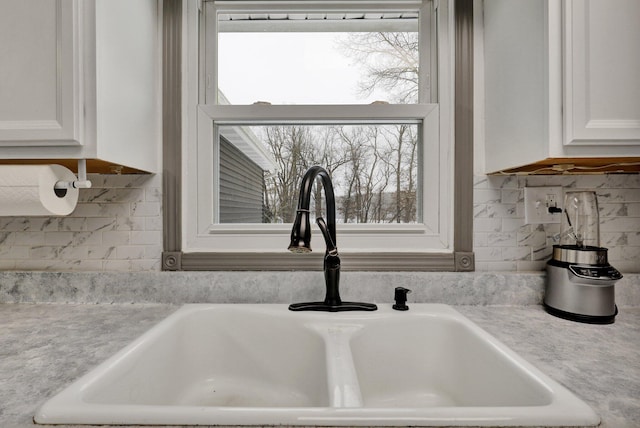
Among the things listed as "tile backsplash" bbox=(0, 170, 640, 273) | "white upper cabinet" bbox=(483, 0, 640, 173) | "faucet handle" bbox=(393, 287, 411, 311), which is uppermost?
"white upper cabinet" bbox=(483, 0, 640, 173)

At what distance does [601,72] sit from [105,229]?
5.33ft

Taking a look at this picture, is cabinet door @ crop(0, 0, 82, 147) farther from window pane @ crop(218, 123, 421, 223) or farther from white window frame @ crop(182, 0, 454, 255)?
window pane @ crop(218, 123, 421, 223)

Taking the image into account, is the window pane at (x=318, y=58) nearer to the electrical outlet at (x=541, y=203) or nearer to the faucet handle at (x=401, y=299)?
the electrical outlet at (x=541, y=203)

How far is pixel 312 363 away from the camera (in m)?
1.02

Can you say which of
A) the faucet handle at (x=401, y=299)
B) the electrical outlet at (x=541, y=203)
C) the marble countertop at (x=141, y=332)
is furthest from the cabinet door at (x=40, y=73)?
the electrical outlet at (x=541, y=203)

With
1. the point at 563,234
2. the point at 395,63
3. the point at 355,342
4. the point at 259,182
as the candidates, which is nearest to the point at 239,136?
the point at 259,182

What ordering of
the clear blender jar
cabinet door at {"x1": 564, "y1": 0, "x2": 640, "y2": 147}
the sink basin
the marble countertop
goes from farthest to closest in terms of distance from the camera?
the clear blender jar, cabinet door at {"x1": 564, "y1": 0, "x2": 640, "y2": 147}, the sink basin, the marble countertop

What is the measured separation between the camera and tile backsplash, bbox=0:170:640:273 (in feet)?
4.14

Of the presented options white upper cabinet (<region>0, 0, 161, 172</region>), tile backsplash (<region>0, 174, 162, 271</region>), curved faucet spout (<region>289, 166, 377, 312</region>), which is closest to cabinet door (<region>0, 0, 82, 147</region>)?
white upper cabinet (<region>0, 0, 161, 172</region>)

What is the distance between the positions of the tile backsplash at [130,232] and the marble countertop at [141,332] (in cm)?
16

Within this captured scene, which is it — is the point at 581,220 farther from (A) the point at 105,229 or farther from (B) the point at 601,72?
(A) the point at 105,229

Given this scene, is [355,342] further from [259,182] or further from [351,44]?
[351,44]

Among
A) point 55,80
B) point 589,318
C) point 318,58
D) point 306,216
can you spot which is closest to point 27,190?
point 55,80

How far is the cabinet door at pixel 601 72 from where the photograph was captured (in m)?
0.89
